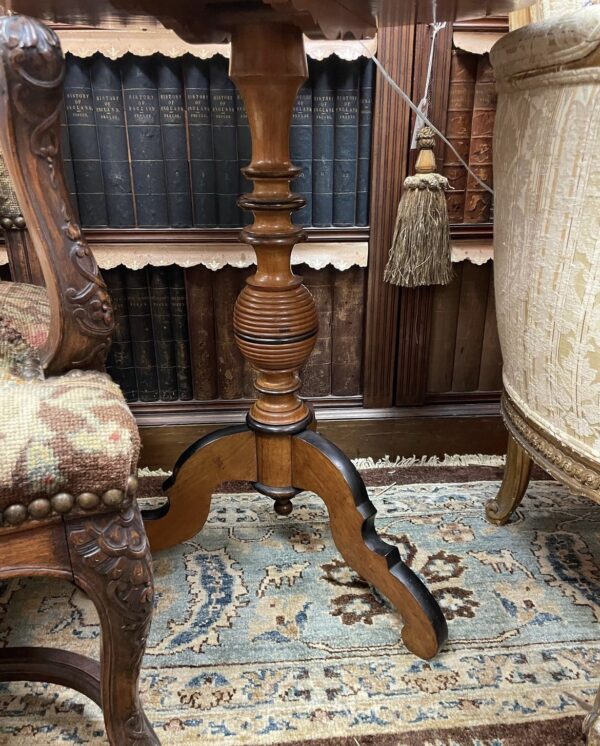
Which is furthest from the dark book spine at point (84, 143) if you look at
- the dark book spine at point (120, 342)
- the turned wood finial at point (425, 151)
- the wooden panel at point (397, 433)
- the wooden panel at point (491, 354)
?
the wooden panel at point (491, 354)

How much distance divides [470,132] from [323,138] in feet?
0.92

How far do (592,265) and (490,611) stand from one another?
0.58 m

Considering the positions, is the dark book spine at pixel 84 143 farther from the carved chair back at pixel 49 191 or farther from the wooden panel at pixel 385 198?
the carved chair back at pixel 49 191

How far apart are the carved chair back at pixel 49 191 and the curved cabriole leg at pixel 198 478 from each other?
393mm

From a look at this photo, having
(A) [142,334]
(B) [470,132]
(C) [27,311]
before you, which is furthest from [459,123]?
(C) [27,311]

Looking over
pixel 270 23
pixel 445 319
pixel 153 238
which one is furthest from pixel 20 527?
pixel 445 319

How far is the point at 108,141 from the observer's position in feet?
3.64

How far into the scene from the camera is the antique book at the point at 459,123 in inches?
43.8

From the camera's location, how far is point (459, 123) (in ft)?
3.76

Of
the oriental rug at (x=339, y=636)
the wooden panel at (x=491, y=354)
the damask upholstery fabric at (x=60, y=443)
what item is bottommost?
the oriental rug at (x=339, y=636)

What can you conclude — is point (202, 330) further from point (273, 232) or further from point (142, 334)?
point (273, 232)

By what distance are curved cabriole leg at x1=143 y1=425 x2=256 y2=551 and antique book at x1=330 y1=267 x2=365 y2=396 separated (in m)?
0.39

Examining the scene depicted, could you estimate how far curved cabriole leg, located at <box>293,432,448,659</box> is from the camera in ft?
2.83

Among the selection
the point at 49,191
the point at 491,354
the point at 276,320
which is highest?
the point at 49,191
